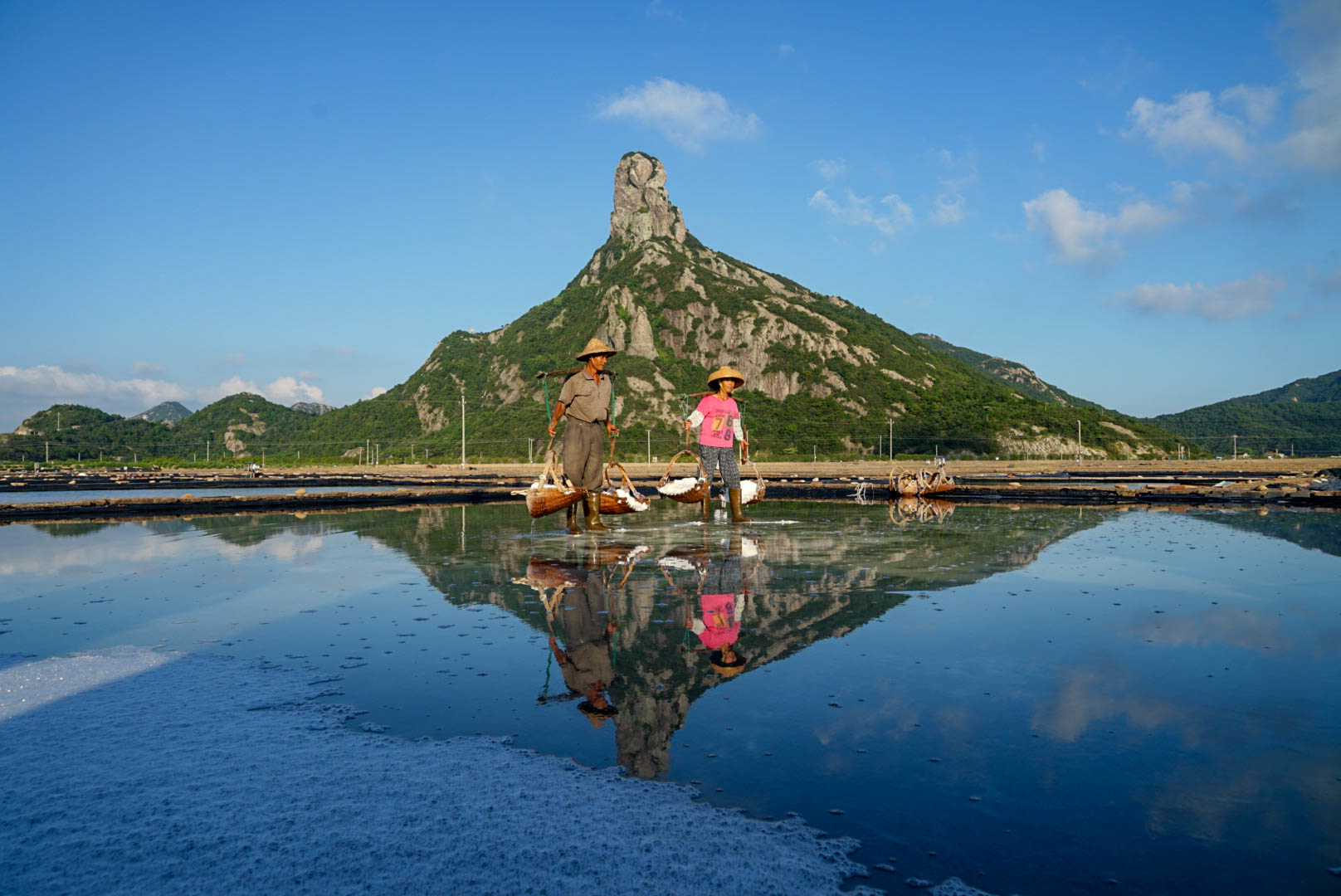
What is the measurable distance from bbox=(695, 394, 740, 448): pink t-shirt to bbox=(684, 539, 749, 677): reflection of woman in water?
6793 mm

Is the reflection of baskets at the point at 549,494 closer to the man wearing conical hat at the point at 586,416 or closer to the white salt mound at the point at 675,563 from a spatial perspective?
the man wearing conical hat at the point at 586,416

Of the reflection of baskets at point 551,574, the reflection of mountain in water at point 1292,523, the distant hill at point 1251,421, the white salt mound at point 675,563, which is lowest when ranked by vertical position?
the reflection of mountain in water at point 1292,523

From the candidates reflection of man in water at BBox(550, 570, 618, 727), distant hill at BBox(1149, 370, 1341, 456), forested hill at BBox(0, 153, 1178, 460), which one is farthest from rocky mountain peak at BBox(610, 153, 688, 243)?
reflection of man in water at BBox(550, 570, 618, 727)

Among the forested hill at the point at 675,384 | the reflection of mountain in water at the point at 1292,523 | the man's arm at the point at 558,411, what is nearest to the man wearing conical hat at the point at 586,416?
the man's arm at the point at 558,411

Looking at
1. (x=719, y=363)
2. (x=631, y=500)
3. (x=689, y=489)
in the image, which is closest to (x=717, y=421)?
(x=631, y=500)

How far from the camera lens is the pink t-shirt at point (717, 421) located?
1675 cm

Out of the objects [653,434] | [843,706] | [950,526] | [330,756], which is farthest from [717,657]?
[653,434]

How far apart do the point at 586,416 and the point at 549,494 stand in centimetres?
173

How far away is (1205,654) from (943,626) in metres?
1.80

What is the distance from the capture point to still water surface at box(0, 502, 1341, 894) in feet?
10.1

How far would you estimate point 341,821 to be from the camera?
10.4ft

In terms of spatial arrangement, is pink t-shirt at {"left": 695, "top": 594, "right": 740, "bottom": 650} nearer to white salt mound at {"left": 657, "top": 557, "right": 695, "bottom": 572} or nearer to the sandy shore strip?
white salt mound at {"left": 657, "top": 557, "right": 695, "bottom": 572}

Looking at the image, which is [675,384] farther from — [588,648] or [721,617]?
[588,648]

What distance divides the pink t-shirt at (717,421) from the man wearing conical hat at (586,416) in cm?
269
